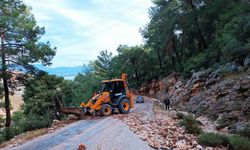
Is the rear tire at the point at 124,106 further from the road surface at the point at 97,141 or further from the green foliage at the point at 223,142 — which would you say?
the green foliage at the point at 223,142

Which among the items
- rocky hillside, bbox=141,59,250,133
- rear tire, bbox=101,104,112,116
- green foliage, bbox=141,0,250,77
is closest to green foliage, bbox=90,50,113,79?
green foliage, bbox=141,0,250,77

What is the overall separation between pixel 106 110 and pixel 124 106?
5.51 ft

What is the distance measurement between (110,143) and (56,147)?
180cm

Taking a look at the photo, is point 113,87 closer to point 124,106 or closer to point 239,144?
point 124,106

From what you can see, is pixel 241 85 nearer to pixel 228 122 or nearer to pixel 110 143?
pixel 228 122

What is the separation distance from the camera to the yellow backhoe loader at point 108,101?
18.0m

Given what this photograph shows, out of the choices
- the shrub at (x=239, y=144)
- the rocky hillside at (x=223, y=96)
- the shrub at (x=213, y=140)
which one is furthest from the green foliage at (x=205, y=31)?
the shrub at (x=239, y=144)

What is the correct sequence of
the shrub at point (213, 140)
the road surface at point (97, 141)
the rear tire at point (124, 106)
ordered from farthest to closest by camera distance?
the rear tire at point (124, 106) < the shrub at point (213, 140) < the road surface at point (97, 141)

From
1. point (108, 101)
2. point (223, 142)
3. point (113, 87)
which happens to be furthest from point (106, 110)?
point (223, 142)

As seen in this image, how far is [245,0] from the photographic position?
3550 centimetres

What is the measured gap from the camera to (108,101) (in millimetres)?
18812

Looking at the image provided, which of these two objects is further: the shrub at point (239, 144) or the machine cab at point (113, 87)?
the machine cab at point (113, 87)

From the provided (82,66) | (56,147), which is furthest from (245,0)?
(82,66)

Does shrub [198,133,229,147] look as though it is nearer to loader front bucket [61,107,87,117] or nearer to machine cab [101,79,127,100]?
loader front bucket [61,107,87,117]
